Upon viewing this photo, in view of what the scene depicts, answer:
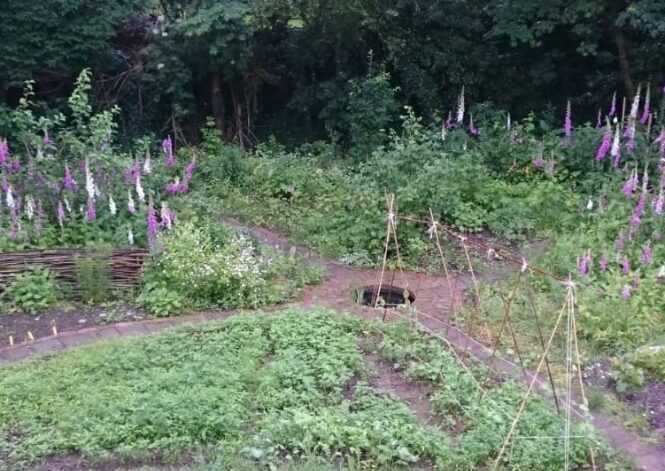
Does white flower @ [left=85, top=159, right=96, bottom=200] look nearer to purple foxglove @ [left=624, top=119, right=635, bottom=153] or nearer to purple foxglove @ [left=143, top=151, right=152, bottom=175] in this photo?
purple foxglove @ [left=143, top=151, right=152, bottom=175]

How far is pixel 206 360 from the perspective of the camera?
15.7 feet

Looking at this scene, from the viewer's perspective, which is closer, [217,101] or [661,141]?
[661,141]

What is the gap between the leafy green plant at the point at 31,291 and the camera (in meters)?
5.87

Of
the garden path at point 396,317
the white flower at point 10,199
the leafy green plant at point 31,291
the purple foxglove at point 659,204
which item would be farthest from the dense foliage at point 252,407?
the purple foxglove at point 659,204

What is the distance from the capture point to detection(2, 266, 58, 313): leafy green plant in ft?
19.2

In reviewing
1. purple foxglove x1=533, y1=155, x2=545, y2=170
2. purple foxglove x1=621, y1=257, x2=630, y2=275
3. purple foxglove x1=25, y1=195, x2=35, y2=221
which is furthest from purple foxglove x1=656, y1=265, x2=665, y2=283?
purple foxglove x1=25, y1=195, x2=35, y2=221

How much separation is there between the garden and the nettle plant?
1.1 inches

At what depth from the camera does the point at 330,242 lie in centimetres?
752

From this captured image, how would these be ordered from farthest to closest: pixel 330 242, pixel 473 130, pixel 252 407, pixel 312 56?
pixel 312 56
pixel 473 130
pixel 330 242
pixel 252 407

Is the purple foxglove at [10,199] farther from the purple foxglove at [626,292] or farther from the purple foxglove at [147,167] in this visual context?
the purple foxglove at [626,292]

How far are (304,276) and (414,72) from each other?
5.59m

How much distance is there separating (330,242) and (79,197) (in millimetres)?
2539

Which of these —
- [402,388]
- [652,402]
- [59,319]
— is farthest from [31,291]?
[652,402]

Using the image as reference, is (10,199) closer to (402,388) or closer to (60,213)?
(60,213)
